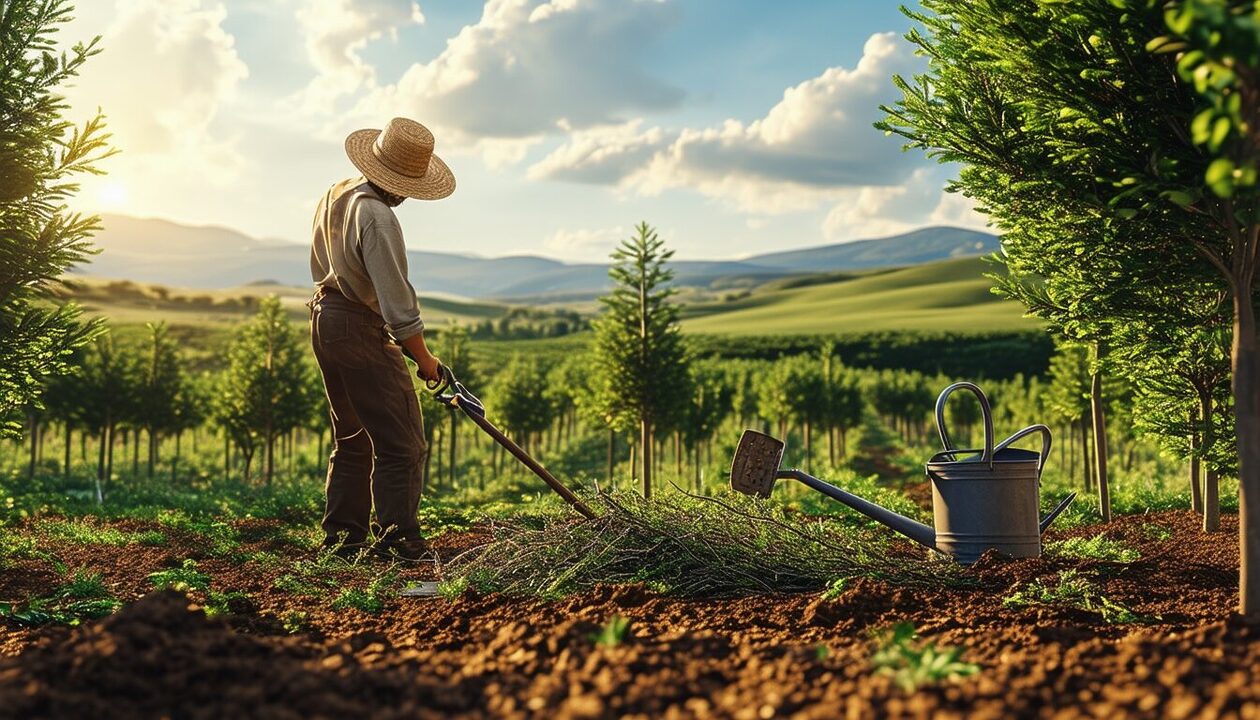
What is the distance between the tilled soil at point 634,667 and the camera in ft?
7.47

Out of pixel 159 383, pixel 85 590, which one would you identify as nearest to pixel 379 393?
pixel 85 590

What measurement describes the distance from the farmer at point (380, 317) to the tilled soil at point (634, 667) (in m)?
2.15

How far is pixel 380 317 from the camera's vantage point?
618cm

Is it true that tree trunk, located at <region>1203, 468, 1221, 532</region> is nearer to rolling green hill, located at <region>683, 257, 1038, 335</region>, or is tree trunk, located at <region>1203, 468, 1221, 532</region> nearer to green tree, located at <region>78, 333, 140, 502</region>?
green tree, located at <region>78, 333, 140, 502</region>

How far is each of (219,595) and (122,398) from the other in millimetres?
24102

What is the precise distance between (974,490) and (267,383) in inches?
885

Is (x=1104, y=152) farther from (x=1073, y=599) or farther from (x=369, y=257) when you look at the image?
(x=369, y=257)

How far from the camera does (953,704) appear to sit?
A: 2229 mm

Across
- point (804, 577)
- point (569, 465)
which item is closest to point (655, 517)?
point (804, 577)

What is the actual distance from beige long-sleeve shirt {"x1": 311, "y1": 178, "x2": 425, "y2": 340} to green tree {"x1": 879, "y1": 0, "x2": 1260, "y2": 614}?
10.2ft

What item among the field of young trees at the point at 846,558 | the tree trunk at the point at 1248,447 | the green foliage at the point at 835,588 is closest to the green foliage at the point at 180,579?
the field of young trees at the point at 846,558

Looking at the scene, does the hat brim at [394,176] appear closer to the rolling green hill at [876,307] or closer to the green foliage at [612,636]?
the green foliage at [612,636]

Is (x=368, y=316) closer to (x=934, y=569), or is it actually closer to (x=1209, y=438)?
(x=934, y=569)

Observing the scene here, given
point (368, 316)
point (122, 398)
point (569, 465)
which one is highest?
point (368, 316)
